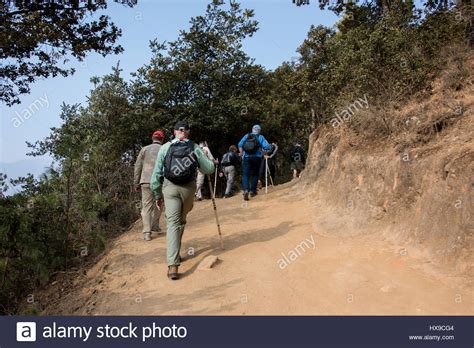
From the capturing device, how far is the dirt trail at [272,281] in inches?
191

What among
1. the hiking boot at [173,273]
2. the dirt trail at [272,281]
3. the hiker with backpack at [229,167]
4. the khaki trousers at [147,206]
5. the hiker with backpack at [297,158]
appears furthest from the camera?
the hiker with backpack at [297,158]

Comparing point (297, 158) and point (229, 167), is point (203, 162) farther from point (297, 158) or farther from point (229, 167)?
point (297, 158)

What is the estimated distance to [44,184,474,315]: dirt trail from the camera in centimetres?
484

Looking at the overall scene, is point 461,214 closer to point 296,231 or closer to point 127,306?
point 296,231

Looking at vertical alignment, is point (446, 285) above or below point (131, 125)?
below

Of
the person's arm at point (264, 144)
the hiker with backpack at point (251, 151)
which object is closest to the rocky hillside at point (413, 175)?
the person's arm at point (264, 144)

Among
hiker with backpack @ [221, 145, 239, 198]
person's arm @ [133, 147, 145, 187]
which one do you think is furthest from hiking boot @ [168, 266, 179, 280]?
hiker with backpack @ [221, 145, 239, 198]

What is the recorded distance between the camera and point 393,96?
9.07 meters

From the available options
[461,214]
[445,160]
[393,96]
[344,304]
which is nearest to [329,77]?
[393,96]

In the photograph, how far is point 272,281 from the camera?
18.6ft

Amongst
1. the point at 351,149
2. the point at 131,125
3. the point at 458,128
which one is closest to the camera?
the point at 458,128

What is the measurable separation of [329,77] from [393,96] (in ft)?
10.9

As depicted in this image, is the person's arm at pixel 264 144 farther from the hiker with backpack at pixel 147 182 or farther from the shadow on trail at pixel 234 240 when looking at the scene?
the hiker with backpack at pixel 147 182
